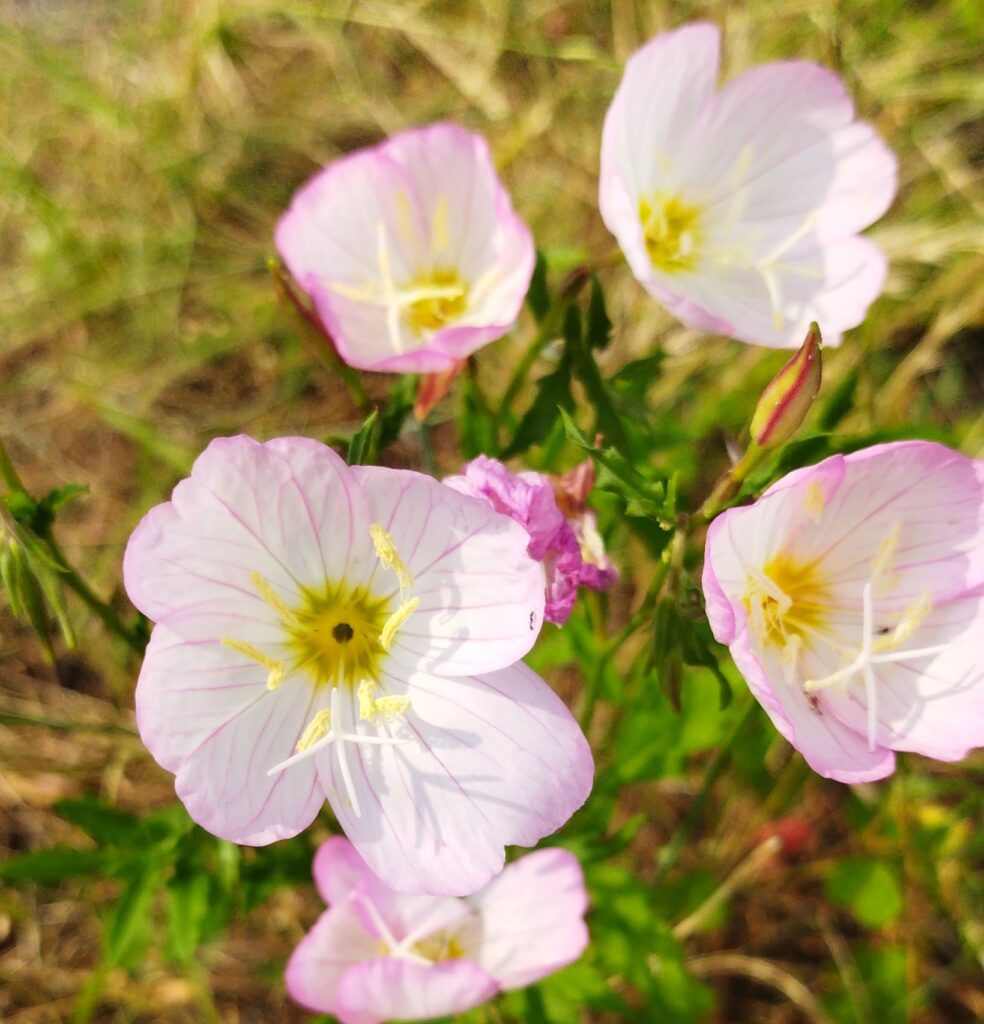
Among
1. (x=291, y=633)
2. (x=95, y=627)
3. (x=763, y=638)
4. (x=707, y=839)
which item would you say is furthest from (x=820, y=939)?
(x=95, y=627)

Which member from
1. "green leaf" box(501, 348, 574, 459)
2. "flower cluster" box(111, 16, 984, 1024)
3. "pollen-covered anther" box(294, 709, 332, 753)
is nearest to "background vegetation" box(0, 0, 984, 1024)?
"green leaf" box(501, 348, 574, 459)

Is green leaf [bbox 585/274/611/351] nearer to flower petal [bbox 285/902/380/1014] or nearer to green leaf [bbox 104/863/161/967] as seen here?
flower petal [bbox 285/902/380/1014]

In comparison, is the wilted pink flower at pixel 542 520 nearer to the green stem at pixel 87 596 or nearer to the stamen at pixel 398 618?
the stamen at pixel 398 618

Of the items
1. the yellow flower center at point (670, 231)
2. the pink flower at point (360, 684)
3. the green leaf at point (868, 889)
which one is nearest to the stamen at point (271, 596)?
the pink flower at point (360, 684)

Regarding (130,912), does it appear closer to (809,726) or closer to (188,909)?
(188,909)

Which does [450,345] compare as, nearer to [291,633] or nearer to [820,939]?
[291,633]

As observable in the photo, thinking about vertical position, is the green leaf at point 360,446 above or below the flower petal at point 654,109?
below
